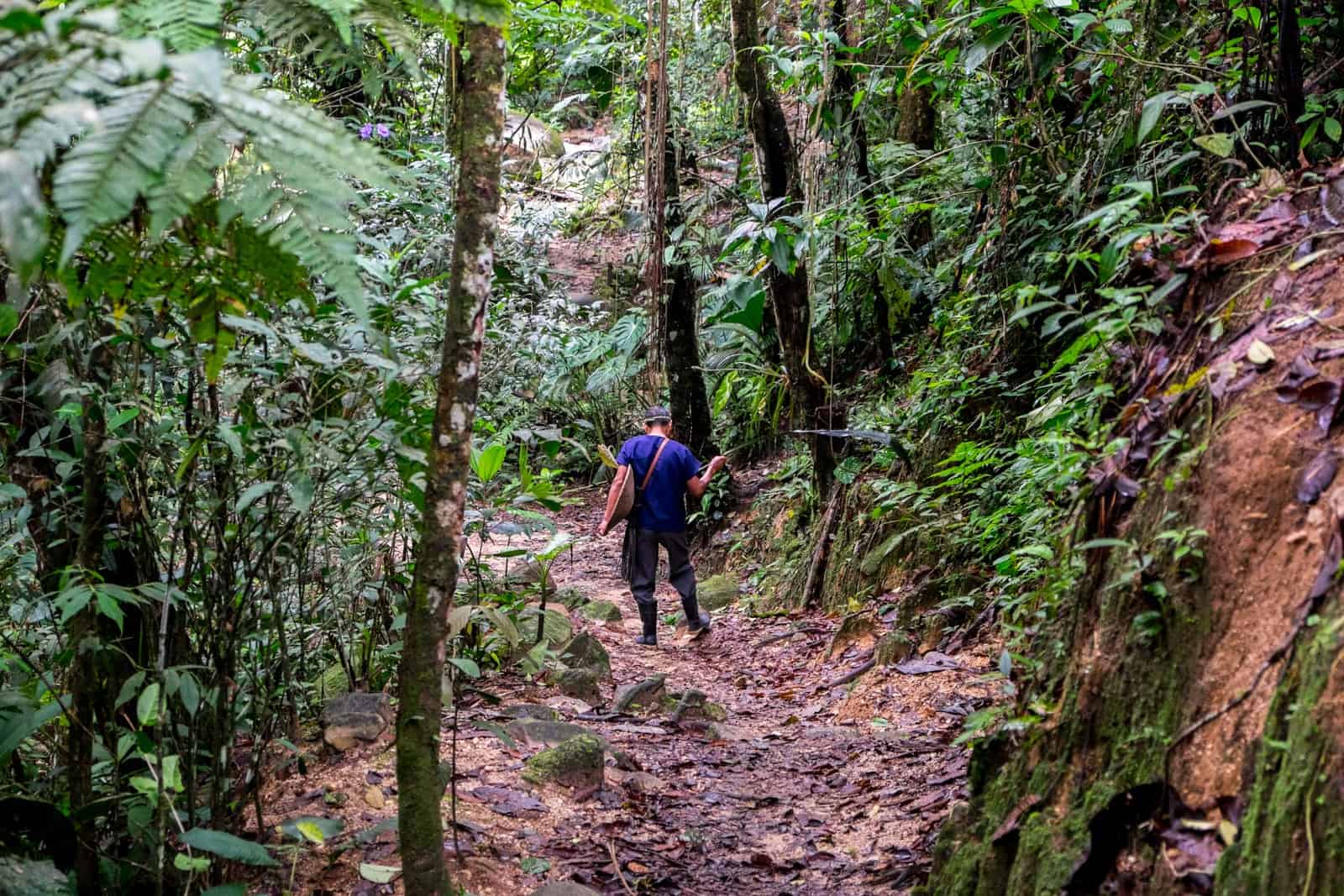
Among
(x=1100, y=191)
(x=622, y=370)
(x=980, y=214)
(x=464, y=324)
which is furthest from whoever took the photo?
(x=622, y=370)

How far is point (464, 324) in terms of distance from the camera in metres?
2.61

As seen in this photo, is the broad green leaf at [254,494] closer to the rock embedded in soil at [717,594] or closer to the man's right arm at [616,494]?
the man's right arm at [616,494]

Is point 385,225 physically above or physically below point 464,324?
above

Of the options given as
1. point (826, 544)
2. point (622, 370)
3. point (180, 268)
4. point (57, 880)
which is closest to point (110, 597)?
point (57, 880)

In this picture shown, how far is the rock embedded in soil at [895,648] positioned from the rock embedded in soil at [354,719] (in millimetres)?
2895

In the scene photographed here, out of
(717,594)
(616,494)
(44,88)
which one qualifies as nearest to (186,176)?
(44,88)

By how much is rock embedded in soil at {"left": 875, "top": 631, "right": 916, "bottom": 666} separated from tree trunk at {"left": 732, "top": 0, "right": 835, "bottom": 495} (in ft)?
8.02

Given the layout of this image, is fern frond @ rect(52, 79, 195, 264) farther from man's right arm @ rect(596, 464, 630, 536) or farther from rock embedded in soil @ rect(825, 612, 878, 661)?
man's right arm @ rect(596, 464, 630, 536)

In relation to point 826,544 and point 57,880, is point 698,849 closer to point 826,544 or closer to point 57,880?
point 57,880

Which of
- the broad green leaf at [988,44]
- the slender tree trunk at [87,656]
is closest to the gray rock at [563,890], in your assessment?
the slender tree trunk at [87,656]

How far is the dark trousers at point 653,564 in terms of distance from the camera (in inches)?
309

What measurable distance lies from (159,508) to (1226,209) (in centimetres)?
364

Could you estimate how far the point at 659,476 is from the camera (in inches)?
310

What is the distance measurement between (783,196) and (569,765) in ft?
15.8
